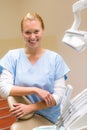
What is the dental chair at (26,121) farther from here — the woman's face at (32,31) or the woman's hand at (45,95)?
the woman's face at (32,31)

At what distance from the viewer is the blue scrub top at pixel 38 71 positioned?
1.38m

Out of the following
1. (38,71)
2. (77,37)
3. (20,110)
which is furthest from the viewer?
(38,71)

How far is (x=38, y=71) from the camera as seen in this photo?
4.59ft

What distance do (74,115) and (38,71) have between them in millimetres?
611

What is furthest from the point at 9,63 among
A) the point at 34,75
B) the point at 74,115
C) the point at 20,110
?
the point at 74,115

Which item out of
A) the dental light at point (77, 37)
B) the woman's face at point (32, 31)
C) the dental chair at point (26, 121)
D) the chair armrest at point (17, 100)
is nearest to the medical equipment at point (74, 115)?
the dental light at point (77, 37)

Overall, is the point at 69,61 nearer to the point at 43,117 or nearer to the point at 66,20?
the point at 66,20

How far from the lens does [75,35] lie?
779 millimetres

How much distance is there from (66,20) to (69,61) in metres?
0.47

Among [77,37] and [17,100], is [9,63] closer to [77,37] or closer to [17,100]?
[17,100]

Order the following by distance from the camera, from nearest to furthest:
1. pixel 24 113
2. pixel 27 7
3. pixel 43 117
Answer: pixel 24 113 < pixel 43 117 < pixel 27 7

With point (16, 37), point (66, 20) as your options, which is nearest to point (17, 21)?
point (16, 37)

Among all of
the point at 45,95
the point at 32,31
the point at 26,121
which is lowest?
the point at 26,121

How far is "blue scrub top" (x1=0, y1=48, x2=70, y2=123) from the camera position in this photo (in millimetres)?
1384
